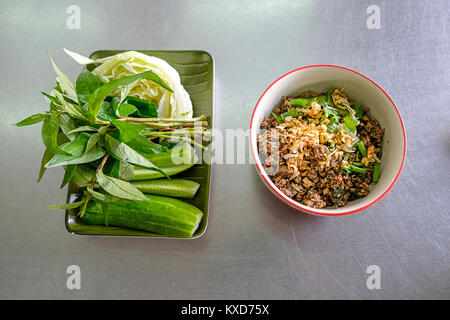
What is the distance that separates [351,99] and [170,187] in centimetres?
60

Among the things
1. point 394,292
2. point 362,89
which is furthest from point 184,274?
point 362,89

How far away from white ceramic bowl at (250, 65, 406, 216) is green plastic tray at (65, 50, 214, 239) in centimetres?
21

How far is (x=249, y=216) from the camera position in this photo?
1047mm

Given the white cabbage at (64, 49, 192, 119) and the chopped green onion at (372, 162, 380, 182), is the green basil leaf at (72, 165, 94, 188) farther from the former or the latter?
the chopped green onion at (372, 162, 380, 182)

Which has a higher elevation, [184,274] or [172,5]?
[172,5]

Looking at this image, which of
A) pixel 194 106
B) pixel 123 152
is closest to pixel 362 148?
pixel 194 106

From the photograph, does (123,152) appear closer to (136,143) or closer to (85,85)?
(136,143)

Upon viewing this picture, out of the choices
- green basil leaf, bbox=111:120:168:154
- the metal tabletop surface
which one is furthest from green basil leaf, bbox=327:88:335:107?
green basil leaf, bbox=111:120:168:154

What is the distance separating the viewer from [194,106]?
105 centimetres

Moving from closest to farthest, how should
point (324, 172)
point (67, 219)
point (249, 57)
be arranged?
point (324, 172) → point (67, 219) → point (249, 57)

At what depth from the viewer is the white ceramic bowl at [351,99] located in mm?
808

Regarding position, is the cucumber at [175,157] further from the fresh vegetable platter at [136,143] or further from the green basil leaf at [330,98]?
the green basil leaf at [330,98]

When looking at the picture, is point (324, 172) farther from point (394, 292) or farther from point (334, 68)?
point (394, 292)
